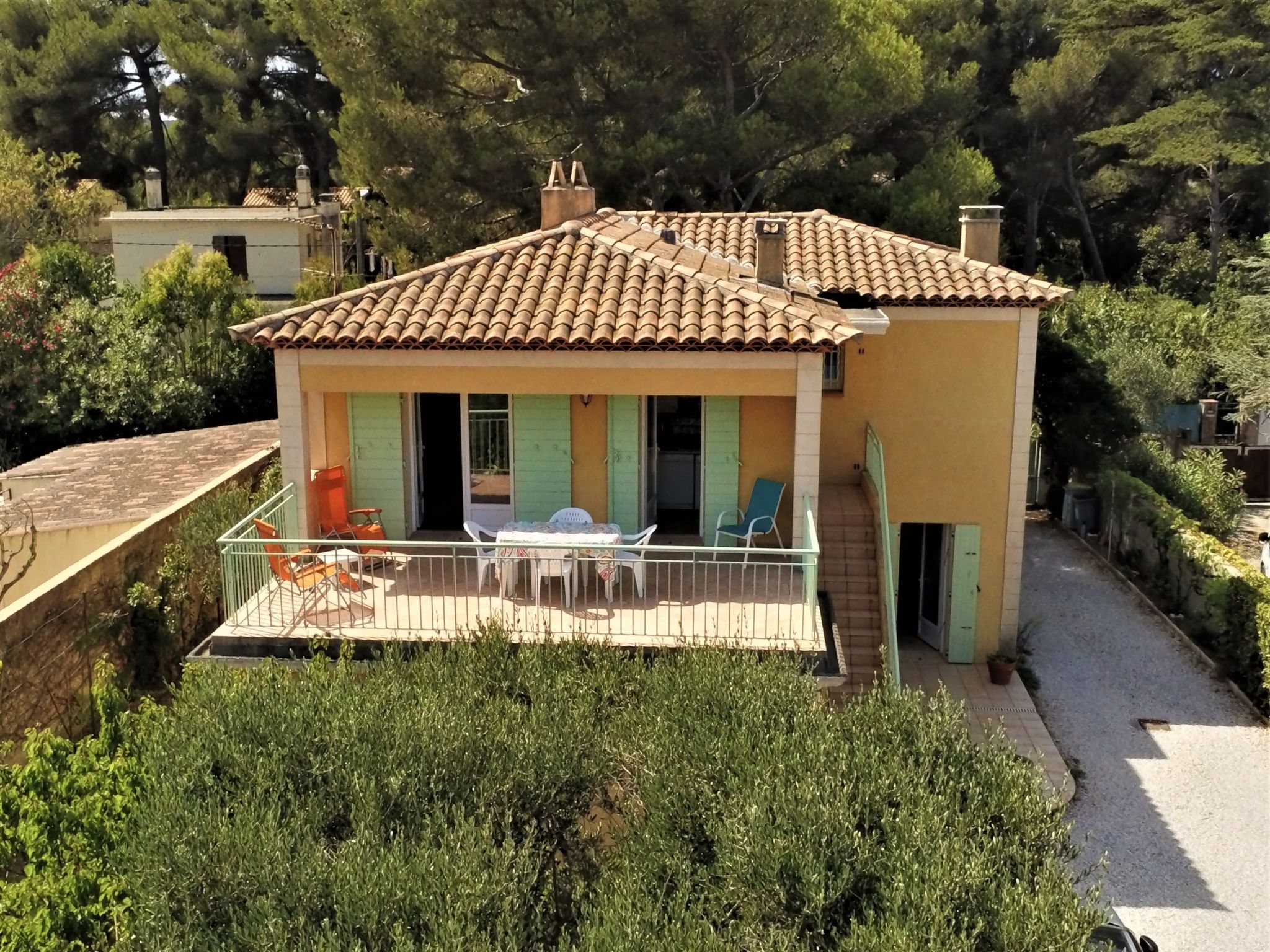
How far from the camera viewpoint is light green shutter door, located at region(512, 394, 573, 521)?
13.2 meters

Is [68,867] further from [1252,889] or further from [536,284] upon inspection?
[1252,889]

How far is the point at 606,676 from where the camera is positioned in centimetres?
919

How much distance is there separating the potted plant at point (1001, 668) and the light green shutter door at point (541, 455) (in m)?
7.50

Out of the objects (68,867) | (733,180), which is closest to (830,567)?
(68,867)

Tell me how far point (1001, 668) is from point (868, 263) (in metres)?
6.41

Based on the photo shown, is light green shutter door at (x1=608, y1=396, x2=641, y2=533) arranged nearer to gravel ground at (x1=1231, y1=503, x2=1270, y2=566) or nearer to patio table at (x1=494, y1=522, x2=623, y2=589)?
patio table at (x1=494, y1=522, x2=623, y2=589)

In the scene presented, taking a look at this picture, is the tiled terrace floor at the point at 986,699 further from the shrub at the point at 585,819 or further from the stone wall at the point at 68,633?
the stone wall at the point at 68,633

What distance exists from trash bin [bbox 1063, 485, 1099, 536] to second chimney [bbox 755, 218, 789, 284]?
13.0 m

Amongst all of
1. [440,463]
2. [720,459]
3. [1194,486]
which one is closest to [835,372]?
[720,459]

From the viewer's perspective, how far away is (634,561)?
440 inches

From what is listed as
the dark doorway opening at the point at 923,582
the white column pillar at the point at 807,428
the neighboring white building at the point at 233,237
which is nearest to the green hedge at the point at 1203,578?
the dark doorway opening at the point at 923,582

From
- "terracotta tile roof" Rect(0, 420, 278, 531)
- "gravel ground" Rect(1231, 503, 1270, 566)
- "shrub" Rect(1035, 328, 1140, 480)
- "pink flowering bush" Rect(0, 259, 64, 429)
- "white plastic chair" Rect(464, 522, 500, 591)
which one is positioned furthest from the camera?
"pink flowering bush" Rect(0, 259, 64, 429)

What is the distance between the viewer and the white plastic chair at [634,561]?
11297 millimetres

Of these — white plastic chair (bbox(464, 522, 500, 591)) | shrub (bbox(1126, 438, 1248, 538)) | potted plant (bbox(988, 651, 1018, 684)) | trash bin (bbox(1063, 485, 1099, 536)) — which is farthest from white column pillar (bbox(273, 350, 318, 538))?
shrub (bbox(1126, 438, 1248, 538))
